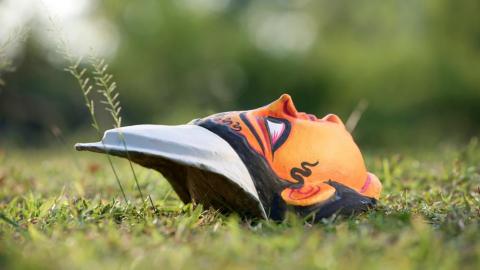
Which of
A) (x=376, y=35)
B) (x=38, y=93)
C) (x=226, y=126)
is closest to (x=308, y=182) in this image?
(x=226, y=126)

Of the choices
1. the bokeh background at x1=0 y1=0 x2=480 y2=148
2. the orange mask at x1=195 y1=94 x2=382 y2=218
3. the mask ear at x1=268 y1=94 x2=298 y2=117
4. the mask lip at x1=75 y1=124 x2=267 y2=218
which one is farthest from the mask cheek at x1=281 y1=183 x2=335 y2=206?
the bokeh background at x1=0 y1=0 x2=480 y2=148

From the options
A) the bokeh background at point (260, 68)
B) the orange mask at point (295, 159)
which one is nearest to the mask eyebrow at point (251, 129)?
the orange mask at point (295, 159)

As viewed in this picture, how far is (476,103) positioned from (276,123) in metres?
7.88

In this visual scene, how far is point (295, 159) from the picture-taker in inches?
100.0

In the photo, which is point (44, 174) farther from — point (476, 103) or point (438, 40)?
point (438, 40)

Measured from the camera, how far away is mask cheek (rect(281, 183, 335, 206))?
8.18ft

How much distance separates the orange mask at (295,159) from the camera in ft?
8.18

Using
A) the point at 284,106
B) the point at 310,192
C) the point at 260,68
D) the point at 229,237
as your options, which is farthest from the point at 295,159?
the point at 260,68

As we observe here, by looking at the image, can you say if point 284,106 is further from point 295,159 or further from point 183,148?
point 183,148

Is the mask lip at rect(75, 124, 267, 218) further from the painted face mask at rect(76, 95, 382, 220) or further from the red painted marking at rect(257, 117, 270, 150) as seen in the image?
the red painted marking at rect(257, 117, 270, 150)

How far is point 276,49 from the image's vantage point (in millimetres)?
12258

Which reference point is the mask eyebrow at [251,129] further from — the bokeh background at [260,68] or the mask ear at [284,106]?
the bokeh background at [260,68]

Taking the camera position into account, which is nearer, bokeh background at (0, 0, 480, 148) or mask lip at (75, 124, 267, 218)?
mask lip at (75, 124, 267, 218)

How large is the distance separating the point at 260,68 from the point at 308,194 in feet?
30.6
